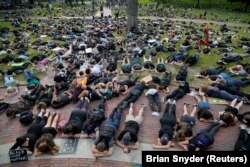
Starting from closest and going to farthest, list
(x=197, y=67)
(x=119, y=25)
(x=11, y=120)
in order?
(x=11, y=120), (x=197, y=67), (x=119, y=25)

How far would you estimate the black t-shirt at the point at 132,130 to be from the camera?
33.5ft

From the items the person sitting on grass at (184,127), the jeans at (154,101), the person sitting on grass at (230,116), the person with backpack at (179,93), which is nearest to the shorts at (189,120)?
the person sitting on grass at (184,127)

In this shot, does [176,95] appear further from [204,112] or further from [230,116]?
[230,116]

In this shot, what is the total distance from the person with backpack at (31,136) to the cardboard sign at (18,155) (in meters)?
0.30

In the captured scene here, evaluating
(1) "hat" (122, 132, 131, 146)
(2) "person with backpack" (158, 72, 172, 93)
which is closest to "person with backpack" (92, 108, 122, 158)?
(1) "hat" (122, 132, 131, 146)

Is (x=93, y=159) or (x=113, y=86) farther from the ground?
(x=113, y=86)

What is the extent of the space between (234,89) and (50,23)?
28043mm

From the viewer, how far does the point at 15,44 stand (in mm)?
24734

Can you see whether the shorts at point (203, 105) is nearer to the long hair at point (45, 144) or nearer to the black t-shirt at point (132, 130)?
the black t-shirt at point (132, 130)

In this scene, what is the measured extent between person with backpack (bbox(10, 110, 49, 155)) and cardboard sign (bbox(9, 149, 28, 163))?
30 cm

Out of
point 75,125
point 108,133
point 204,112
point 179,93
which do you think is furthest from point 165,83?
point 75,125

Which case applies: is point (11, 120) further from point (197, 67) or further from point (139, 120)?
point (197, 67)

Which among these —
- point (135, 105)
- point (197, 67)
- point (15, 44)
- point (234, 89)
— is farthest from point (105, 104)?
point (15, 44)

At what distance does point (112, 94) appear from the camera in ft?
46.1
